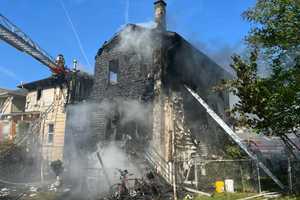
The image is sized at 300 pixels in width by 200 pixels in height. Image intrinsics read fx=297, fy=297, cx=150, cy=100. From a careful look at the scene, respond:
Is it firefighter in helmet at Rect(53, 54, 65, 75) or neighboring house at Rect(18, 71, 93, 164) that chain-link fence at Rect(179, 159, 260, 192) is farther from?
firefighter in helmet at Rect(53, 54, 65, 75)

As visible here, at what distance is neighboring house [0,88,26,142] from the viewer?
872 inches

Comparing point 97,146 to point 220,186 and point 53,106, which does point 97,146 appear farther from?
point 53,106

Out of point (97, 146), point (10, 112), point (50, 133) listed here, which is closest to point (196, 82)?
point (97, 146)

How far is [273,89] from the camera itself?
1059 centimetres

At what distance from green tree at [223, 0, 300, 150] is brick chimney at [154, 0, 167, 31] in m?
6.19

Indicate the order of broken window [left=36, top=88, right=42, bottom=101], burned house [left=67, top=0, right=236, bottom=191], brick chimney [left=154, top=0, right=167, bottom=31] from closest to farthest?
burned house [left=67, top=0, right=236, bottom=191] → brick chimney [left=154, top=0, right=167, bottom=31] → broken window [left=36, top=88, right=42, bottom=101]

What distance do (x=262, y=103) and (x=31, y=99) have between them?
18.8 meters

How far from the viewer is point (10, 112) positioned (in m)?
Result: 24.5

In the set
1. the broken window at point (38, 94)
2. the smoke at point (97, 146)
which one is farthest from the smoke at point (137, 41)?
the broken window at point (38, 94)

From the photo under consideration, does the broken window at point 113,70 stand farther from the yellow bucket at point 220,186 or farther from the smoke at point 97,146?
the yellow bucket at point 220,186

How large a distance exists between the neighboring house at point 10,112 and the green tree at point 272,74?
55.3ft

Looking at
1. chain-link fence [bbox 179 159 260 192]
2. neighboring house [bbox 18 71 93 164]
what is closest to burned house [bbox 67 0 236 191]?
chain-link fence [bbox 179 159 260 192]

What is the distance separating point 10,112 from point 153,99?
15.5 m

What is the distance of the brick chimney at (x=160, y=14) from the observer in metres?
17.0
